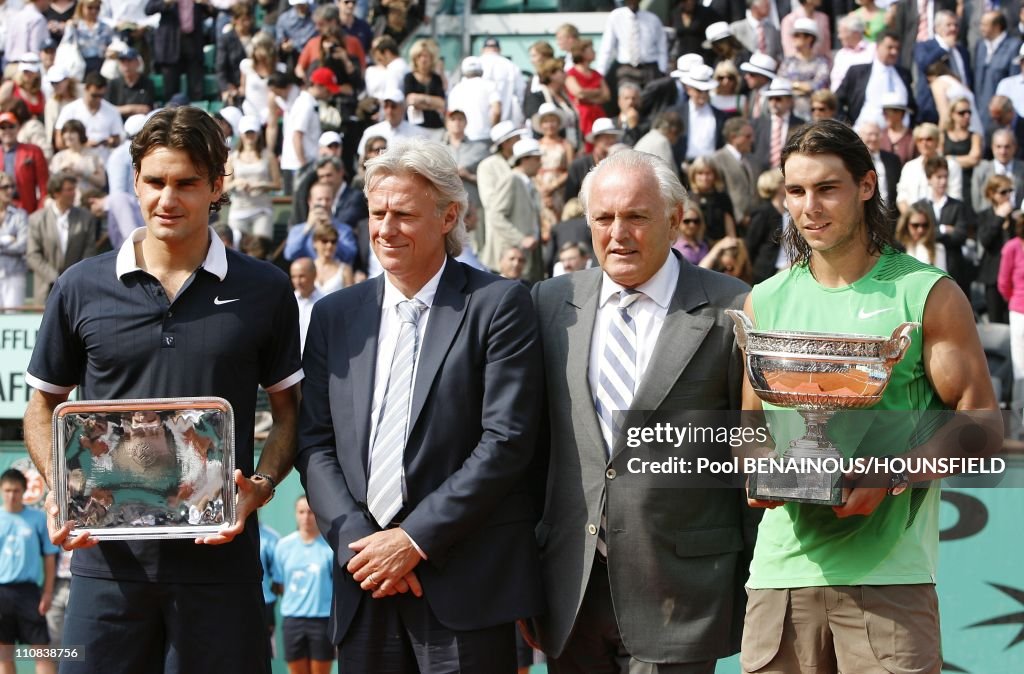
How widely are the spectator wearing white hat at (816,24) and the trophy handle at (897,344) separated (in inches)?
421

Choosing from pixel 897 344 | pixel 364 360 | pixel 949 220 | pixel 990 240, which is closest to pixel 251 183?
pixel 949 220

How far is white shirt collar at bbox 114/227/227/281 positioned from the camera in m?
4.12

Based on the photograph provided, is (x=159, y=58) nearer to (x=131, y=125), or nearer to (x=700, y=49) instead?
(x=131, y=125)

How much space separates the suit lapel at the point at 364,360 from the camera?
410 cm

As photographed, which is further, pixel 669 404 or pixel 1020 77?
pixel 1020 77

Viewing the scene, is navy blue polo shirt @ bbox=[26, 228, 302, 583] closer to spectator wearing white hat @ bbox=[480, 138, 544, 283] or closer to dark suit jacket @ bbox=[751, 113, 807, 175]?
spectator wearing white hat @ bbox=[480, 138, 544, 283]

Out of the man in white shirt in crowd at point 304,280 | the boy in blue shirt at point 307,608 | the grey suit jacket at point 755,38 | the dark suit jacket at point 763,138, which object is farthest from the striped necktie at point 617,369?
the grey suit jacket at point 755,38

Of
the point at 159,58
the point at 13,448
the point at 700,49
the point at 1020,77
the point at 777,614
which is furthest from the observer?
the point at 159,58

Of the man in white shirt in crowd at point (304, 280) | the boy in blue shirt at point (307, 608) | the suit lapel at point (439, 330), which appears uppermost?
the suit lapel at point (439, 330)

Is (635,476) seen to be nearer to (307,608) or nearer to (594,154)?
(307,608)

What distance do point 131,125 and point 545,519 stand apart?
36.3ft

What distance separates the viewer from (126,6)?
1772 centimetres

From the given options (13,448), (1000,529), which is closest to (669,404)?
(1000,529)

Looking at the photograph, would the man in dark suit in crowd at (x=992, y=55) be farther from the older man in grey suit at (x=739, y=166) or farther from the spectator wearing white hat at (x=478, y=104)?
the spectator wearing white hat at (x=478, y=104)
